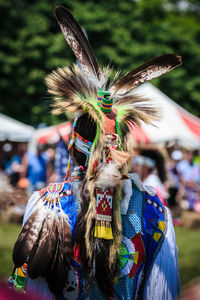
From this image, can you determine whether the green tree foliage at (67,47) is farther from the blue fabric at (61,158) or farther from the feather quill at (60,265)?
the feather quill at (60,265)

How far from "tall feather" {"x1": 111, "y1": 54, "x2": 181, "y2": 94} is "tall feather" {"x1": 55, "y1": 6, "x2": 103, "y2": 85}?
11 centimetres

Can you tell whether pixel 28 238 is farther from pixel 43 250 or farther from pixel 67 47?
pixel 67 47

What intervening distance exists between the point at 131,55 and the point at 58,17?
18998mm

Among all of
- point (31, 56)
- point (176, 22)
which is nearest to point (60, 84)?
point (31, 56)

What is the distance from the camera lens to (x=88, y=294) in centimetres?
178

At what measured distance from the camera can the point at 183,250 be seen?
7004 mm

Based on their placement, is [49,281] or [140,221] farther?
[140,221]

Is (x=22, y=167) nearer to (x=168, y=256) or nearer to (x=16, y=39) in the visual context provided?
(x=168, y=256)

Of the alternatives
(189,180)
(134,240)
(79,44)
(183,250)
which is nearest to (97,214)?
(134,240)

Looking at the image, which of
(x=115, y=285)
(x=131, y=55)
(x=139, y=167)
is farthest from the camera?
(x=131, y=55)

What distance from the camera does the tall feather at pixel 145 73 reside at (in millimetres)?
1974

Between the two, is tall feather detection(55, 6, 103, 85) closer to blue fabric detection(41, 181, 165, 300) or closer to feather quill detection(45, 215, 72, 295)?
blue fabric detection(41, 181, 165, 300)

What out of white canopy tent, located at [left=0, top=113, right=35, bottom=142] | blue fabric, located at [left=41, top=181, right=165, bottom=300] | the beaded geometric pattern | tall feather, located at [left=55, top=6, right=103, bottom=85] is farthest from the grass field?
white canopy tent, located at [left=0, top=113, right=35, bottom=142]

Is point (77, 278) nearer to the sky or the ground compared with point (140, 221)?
nearer to the ground
